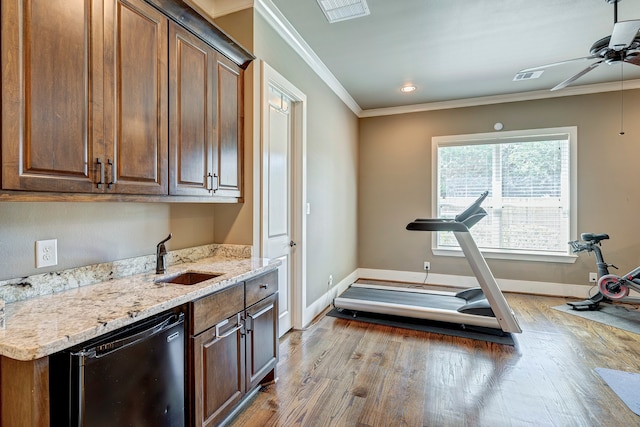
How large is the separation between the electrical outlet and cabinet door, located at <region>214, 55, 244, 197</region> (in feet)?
3.07

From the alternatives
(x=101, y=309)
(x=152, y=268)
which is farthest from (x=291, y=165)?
(x=101, y=309)

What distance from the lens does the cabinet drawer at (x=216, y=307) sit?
1.57 meters

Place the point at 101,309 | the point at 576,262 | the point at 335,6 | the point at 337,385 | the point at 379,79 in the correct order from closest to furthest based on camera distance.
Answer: the point at 101,309
the point at 337,385
the point at 335,6
the point at 379,79
the point at 576,262

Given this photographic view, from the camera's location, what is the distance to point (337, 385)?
2297 mm

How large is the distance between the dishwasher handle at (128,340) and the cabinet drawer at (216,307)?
0.27 ft

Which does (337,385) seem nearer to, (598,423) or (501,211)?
(598,423)

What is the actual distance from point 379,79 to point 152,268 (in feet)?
11.1

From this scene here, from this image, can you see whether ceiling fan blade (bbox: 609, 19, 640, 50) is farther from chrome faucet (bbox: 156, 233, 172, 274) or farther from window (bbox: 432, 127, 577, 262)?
chrome faucet (bbox: 156, 233, 172, 274)

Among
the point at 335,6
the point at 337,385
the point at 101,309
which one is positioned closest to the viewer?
the point at 101,309

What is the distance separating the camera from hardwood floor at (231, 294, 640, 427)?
76.9 inches

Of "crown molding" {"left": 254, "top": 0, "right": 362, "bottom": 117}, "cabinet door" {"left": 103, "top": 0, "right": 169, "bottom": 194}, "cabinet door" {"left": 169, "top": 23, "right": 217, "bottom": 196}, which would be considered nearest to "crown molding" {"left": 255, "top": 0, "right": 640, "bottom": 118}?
"crown molding" {"left": 254, "top": 0, "right": 362, "bottom": 117}

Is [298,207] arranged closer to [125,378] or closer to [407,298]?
[407,298]

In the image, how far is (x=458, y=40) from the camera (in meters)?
3.07

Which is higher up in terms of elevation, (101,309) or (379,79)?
(379,79)
